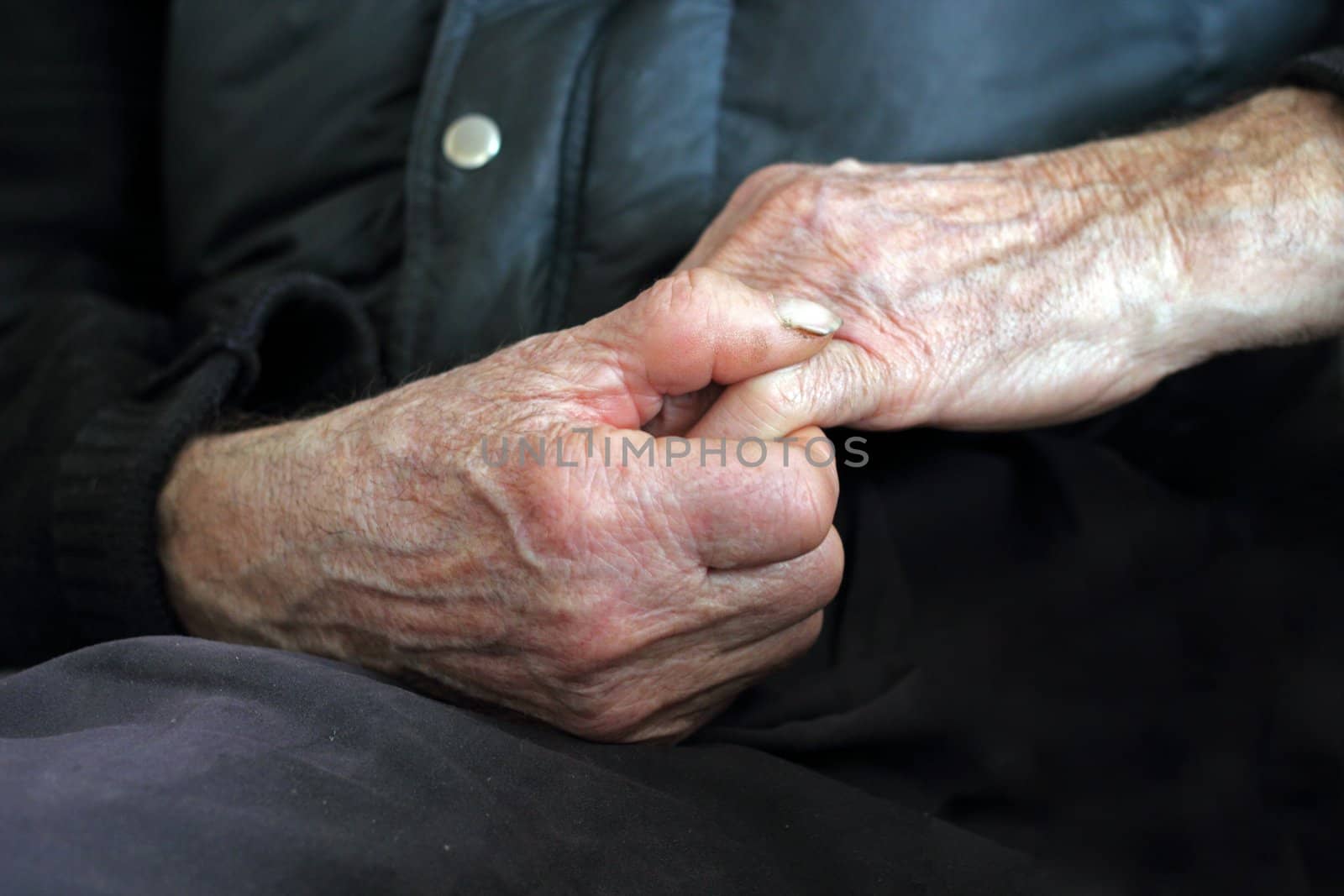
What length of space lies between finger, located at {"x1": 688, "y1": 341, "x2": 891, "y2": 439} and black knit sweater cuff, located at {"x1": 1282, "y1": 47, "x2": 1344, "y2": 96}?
503 millimetres

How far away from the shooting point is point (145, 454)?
2.88 feet

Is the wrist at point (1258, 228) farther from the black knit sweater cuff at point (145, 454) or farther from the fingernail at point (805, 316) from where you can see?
the black knit sweater cuff at point (145, 454)

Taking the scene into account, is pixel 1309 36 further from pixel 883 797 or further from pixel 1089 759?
pixel 883 797

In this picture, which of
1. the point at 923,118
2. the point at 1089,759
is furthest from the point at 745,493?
the point at 923,118

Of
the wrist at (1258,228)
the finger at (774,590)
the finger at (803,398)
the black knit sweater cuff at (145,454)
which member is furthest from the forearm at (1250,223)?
the black knit sweater cuff at (145,454)

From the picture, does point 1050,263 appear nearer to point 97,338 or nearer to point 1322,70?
point 1322,70

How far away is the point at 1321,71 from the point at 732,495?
0.70 metres

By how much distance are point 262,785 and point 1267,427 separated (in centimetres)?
111

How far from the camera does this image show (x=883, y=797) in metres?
0.73

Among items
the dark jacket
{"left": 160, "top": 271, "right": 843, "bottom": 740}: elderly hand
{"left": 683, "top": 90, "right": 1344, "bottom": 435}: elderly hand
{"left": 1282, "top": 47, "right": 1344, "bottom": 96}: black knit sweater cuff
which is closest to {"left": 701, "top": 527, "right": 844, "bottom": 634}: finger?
{"left": 160, "top": 271, "right": 843, "bottom": 740}: elderly hand

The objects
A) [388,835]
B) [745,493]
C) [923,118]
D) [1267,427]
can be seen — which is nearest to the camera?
[388,835]

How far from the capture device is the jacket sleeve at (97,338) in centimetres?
88

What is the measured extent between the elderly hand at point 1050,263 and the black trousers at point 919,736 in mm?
115

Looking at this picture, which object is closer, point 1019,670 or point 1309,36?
point 1019,670
